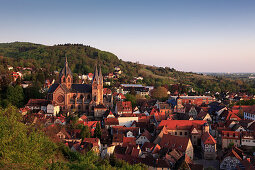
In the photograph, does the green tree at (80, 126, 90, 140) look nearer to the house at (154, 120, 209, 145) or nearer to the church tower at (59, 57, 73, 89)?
the house at (154, 120, 209, 145)

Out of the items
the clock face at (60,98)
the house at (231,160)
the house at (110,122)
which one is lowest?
the house at (231,160)

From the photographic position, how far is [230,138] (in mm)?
→ 38750

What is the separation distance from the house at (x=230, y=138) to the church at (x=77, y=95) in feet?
Answer: 84.3

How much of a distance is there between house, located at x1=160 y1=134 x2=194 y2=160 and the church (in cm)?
2047

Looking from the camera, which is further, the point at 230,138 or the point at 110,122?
the point at 110,122

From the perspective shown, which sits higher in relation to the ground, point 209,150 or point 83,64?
point 83,64

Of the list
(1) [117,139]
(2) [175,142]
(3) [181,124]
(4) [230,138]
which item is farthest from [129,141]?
(4) [230,138]

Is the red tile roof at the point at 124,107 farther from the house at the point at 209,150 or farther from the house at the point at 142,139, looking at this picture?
the house at the point at 209,150

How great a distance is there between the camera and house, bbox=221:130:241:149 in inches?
1519

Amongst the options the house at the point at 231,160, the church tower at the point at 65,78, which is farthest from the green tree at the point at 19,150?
the church tower at the point at 65,78

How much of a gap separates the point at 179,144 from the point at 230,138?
Result: 871 cm

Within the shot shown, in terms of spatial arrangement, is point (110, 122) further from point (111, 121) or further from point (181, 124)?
point (181, 124)

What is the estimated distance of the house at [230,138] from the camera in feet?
127

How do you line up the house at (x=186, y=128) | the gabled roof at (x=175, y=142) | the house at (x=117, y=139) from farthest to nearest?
the house at (x=186, y=128)
the house at (x=117, y=139)
the gabled roof at (x=175, y=142)
